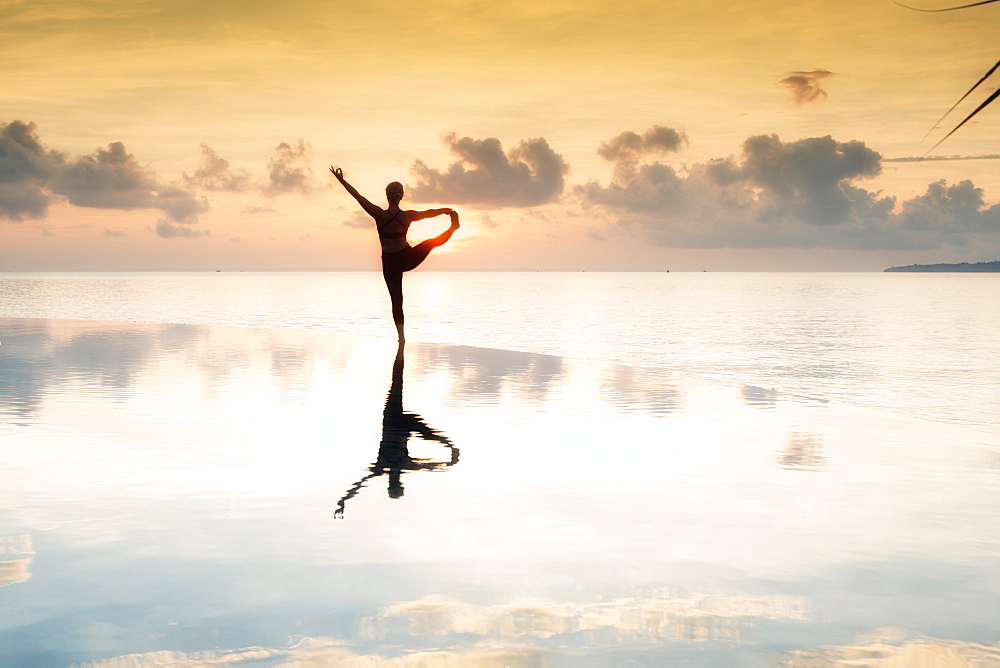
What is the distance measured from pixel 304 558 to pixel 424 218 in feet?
45.0

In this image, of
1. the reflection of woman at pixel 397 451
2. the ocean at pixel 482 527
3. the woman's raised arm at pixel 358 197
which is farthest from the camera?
the woman's raised arm at pixel 358 197

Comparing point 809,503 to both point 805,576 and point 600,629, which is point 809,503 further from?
point 600,629

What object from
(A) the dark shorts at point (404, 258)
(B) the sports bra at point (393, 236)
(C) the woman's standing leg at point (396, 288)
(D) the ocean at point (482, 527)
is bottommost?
(D) the ocean at point (482, 527)

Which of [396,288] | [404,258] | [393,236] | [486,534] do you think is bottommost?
[486,534]

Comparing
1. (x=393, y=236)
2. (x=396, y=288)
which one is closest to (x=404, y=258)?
(x=393, y=236)

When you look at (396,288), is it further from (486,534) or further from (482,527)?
(486,534)

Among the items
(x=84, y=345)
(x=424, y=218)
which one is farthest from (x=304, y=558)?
(x=84, y=345)

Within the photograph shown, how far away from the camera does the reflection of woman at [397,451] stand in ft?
22.6

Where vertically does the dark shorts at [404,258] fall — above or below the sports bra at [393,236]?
below

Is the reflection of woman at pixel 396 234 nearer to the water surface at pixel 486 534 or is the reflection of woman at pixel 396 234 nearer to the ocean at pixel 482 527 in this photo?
the ocean at pixel 482 527

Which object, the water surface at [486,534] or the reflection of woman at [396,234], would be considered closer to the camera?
the water surface at [486,534]

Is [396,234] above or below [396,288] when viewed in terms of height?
above

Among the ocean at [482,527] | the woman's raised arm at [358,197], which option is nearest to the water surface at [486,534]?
the ocean at [482,527]

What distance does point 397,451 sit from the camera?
8328 mm
